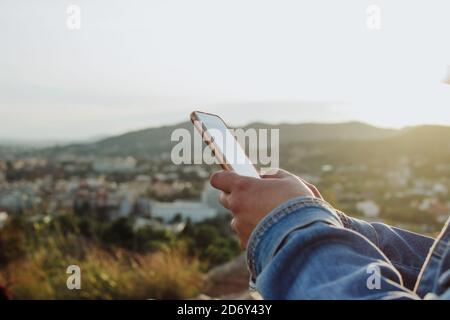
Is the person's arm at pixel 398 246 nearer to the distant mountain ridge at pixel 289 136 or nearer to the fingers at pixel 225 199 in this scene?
the fingers at pixel 225 199

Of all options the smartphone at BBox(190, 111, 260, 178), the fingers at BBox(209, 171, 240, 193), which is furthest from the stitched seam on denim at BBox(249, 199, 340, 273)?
the smartphone at BBox(190, 111, 260, 178)

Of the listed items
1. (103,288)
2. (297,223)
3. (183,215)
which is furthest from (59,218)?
(297,223)

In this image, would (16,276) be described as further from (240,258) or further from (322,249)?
(322,249)

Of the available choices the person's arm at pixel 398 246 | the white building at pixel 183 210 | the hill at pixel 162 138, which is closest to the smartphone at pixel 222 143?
the person's arm at pixel 398 246

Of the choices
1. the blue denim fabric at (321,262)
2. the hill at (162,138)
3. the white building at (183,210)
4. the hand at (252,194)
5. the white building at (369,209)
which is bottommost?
the white building at (183,210)

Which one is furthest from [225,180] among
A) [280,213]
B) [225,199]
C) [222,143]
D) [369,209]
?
[369,209]
